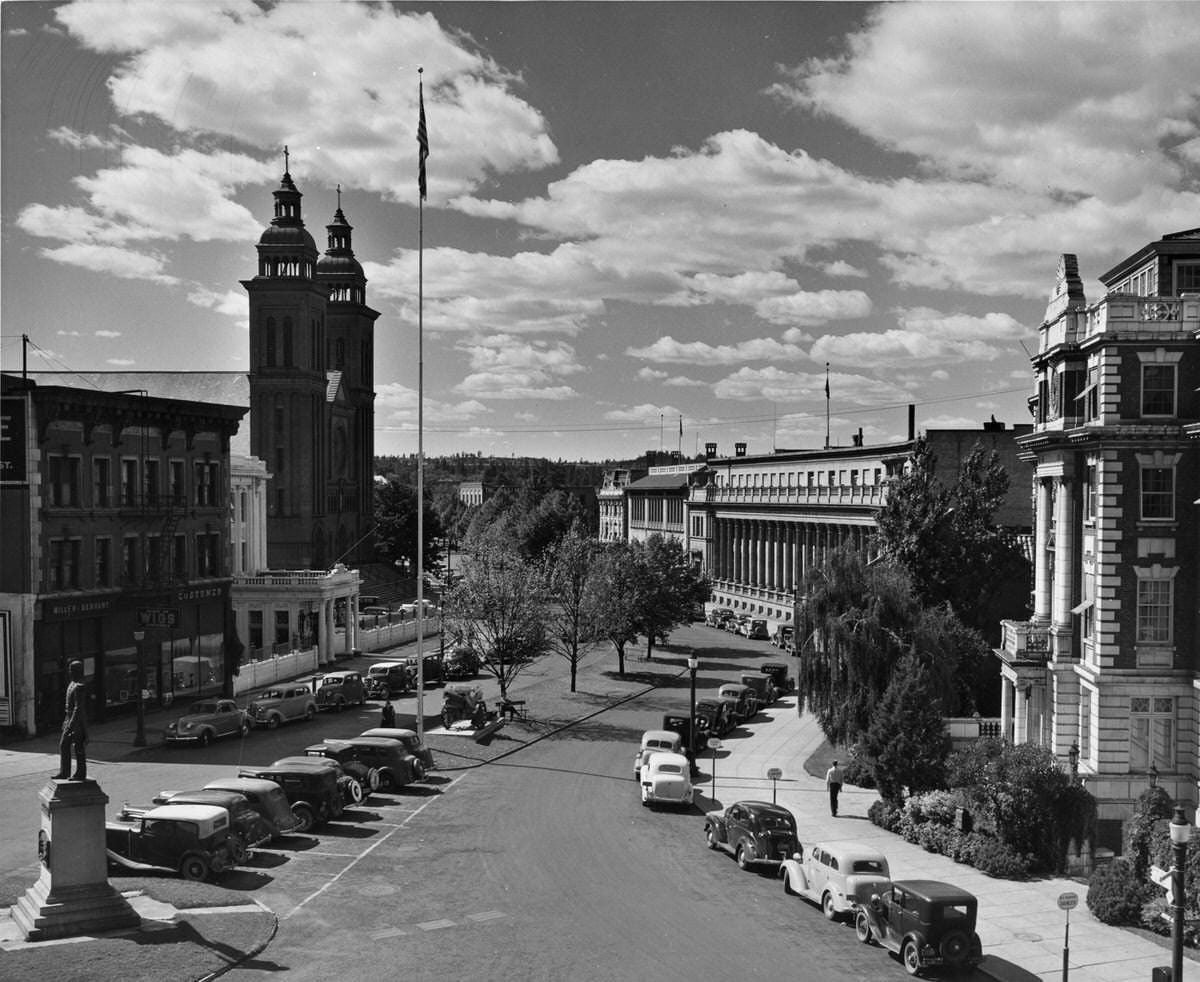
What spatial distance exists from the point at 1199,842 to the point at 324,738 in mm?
29563

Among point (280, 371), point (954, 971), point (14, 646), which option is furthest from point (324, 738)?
point (280, 371)

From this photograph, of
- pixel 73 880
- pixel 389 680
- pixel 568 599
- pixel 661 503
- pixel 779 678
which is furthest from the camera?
pixel 661 503

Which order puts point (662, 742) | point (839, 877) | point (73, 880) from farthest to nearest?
point (662, 742) < point (839, 877) < point (73, 880)

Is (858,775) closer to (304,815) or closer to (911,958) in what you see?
(911,958)

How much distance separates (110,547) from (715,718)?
27.3 metres

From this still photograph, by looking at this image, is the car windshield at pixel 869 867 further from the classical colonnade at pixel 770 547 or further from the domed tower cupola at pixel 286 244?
the domed tower cupola at pixel 286 244

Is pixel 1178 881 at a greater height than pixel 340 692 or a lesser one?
greater

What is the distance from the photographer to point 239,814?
27.1 m

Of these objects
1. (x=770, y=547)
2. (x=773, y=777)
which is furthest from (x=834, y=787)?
(x=770, y=547)

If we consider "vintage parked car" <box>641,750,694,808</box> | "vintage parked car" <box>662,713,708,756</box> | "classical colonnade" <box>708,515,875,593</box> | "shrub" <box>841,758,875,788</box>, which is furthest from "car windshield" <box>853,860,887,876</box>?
"classical colonnade" <box>708,515,875,593</box>

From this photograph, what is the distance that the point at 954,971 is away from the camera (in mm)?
22453

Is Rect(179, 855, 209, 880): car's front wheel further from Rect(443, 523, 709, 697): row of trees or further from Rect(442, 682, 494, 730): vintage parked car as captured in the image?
Rect(443, 523, 709, 697): row of trees

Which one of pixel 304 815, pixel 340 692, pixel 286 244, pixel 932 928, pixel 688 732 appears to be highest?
pixel 286 244

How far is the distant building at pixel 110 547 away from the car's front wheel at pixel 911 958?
31951mm
